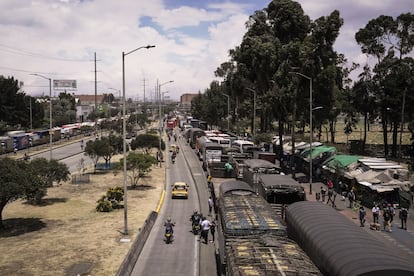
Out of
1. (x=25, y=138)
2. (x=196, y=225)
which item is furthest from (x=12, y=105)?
(x=196, y=225)

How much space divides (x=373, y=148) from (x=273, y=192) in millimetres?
48783

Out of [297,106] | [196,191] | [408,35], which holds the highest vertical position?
[408,35]

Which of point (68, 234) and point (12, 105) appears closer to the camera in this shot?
point (68, 234)

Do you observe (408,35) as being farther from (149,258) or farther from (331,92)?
(149,258)

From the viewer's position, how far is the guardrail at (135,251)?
16742mm

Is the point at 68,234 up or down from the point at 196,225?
down

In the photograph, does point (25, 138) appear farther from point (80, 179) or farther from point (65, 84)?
point (65, 84)

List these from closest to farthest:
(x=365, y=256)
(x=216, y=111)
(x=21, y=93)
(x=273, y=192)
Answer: (x=365, y=256)
(x=273, y=192)
(x=21, y=93)
(x=216, y=111)

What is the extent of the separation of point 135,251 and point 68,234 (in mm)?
5456

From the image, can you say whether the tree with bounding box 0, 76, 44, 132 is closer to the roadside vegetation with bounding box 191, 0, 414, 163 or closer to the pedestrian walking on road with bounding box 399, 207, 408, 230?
the roadside vegetation with bounding box 191, 0, 414, 163

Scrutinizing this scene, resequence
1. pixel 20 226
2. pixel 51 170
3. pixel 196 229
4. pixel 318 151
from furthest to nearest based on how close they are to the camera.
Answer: pixel 318 151 → pixel 51 170 → pixel 20 226 → pixel 196 229

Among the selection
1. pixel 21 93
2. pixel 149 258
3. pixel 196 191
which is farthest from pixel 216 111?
pixel 149 258

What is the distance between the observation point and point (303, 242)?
15719mm

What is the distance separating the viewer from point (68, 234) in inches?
899
